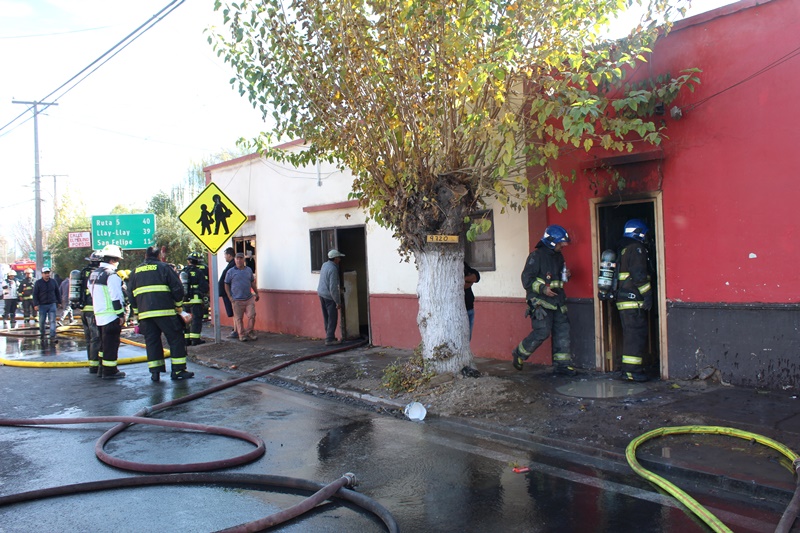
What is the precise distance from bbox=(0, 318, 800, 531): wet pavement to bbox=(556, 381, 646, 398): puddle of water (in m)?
0.01

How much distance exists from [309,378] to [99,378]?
345 cm

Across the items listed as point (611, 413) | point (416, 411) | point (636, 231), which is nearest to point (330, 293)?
point (416, 411)

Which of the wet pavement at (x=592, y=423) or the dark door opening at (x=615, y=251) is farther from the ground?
the dark door opening at (x=615, y=251)

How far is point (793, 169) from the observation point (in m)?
6.49

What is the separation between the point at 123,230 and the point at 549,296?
2281cm

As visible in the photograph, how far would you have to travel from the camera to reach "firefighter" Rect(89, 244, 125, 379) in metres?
9.69

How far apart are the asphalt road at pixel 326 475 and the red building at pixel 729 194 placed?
283cm

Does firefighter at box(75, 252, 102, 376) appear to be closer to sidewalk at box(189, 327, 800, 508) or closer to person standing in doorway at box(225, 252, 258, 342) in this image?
person standing in doorway at box(225, 252, 258, 342)

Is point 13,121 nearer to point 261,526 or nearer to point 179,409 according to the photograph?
point 179,409

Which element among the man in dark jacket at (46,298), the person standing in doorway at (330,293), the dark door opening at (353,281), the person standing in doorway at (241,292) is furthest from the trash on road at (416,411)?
the man in dark jacket at (46,298)

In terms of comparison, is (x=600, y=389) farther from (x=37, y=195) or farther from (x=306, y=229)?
(x=37, y=195)

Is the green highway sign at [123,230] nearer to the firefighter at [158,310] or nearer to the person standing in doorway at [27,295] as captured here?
the person standing in doorway at [27,295]

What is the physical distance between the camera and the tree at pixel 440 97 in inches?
262

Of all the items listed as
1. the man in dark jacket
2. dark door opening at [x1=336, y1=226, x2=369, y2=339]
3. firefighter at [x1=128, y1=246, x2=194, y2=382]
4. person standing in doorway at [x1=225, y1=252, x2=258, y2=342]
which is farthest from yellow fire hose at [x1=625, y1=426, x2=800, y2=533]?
the man in dark jacket
